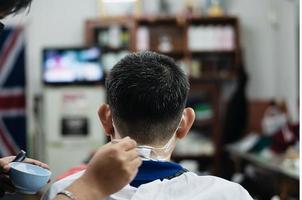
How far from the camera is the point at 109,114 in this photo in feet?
4.46

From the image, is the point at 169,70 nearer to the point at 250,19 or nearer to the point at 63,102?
the point at 63,102

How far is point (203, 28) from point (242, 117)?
1.17 meters

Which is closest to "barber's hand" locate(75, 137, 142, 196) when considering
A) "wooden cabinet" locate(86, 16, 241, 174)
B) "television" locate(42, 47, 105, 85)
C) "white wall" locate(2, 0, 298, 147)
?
"television" locate(42, 47, 105, 85)

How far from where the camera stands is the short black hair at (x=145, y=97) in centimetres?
129

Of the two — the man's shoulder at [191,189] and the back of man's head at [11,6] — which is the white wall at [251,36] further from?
the back of man's head at [11,6]

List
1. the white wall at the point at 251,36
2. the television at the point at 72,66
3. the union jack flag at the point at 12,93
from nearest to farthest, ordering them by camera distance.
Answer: the union jack flag at the point at 12,93 → the television at the point at 72,66 → the white wall at the point at 251,36

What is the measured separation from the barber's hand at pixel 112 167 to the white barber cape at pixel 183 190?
0.90 feet

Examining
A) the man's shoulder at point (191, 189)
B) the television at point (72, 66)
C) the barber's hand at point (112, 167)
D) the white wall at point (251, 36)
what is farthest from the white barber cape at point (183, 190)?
the white wall at point (251, 36)

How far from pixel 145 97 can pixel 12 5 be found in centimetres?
38

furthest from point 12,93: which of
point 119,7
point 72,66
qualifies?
point 119,7

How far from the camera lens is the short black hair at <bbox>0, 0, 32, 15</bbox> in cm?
112

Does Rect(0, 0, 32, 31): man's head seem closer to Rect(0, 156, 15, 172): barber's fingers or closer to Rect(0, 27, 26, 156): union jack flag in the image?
Rect(0, 156, 15, 172): barber's fingers

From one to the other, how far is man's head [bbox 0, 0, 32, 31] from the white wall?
201 inches

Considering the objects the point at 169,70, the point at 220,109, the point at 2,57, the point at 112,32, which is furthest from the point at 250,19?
the point at 169,70
